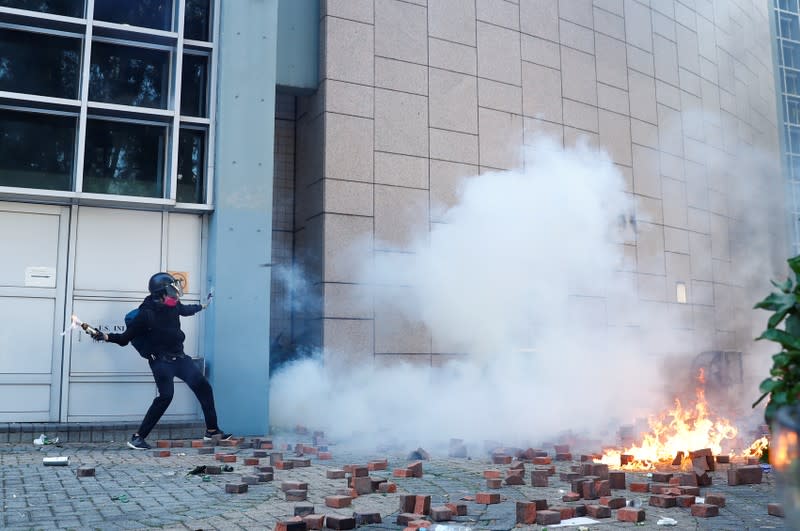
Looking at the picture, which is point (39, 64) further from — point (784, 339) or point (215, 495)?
point (784, 339)

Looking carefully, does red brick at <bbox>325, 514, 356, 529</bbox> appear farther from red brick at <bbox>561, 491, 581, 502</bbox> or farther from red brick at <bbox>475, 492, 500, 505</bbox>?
red brick at <bbox>561, 491, 581, 502</bbox>

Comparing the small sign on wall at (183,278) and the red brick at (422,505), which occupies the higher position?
the small sign on wall at (183,278)

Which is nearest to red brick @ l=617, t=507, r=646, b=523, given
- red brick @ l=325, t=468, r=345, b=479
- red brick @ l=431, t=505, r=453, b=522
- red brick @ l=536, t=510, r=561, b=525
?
red brick @ l=536, t=510, r=561, b=525

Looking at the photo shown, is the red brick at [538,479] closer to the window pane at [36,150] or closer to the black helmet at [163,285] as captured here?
the black helmet at [163,285]

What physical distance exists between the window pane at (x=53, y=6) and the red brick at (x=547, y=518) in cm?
A: 735

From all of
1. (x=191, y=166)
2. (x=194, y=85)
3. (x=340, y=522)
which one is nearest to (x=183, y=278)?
(x=191, y=166)

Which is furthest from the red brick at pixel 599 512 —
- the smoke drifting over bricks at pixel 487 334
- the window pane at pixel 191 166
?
the window pane at pixel 191 166

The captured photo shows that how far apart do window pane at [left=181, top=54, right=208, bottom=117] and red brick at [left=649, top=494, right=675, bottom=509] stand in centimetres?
668

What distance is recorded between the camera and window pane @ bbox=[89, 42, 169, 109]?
28.5 feet

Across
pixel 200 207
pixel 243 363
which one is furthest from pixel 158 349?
pixel 200 207

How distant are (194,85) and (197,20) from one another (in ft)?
2.56

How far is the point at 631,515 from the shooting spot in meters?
4.31

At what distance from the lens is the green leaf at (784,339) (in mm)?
2460

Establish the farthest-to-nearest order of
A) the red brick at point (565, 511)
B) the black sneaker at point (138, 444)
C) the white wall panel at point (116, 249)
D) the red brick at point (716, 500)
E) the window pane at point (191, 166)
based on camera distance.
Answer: the window pane at point (191, 166), the white wall panel at point (116, 249), the black sneaker at point (138, 444), the red brick at point (716, 500), the red brick at point (565, 511)
